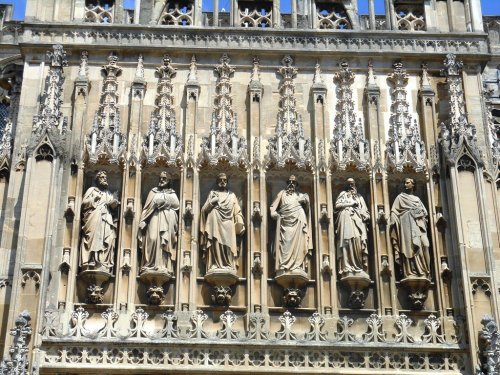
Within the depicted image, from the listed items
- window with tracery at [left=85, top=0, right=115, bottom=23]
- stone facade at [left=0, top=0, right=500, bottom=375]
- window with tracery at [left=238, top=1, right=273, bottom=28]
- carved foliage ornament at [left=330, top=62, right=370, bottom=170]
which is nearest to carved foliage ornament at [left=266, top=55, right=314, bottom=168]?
stone facade at [left=0, top=0, right=500, bottom=375]

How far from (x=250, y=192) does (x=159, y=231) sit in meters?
1.72

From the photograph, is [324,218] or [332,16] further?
[332,16]

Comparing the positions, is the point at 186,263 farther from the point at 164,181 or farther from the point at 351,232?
the point at 351,232

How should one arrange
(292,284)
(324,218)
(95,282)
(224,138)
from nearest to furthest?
(95,282) < (292,284) < (324,218) < (224,138)

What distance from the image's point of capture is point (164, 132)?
17.4 meters

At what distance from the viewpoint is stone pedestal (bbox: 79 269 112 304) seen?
627 inches

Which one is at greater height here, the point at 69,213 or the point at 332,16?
the point at 332,16

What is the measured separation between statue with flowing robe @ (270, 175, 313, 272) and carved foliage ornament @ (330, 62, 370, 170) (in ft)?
→ 3.17

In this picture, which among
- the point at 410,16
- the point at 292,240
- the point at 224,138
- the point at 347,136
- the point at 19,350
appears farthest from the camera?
the point at 410,16

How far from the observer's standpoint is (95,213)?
16438mm

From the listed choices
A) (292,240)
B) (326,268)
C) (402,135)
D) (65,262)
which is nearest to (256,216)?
(292,240)

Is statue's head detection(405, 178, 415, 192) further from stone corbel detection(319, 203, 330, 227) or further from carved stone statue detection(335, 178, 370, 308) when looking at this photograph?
stone corbel detection(319, 203, 330, 227)

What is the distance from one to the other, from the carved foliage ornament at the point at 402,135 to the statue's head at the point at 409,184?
0.64ft

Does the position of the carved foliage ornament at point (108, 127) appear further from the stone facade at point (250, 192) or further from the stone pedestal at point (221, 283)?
the stone pedestal at point (221, 283)
